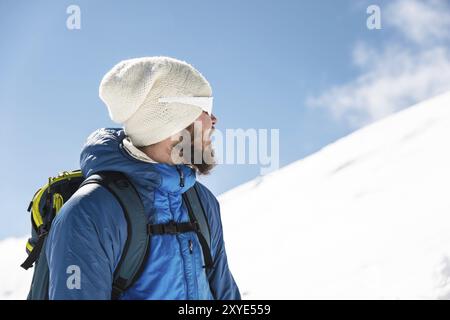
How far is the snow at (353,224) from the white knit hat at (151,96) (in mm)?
3516

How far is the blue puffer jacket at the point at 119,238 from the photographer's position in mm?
1864

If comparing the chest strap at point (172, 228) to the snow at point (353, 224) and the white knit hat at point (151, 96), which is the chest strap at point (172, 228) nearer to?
the white knit hat at point (151, 96)

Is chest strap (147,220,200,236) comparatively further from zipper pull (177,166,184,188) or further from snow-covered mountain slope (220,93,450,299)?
snow-covered mountain slope (220,93,450,299)

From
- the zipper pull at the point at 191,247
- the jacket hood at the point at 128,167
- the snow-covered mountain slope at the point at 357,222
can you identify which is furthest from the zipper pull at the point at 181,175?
the snow-covered mountain slope at the point at 357,222

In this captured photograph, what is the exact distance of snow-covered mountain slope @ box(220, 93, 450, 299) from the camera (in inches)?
242

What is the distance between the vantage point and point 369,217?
28.0ft

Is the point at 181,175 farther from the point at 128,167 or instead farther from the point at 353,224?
the point at 353,224

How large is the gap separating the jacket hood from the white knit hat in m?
0.11

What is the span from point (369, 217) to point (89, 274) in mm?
7205

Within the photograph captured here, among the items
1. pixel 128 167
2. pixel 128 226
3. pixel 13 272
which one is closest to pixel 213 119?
pixel 128 167

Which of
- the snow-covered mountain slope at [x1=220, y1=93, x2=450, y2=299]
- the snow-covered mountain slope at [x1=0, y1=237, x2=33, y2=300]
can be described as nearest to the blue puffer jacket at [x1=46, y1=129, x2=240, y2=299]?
the snow-covered mountain slope at [x1=220, y1=93, x2=450, y2=299]

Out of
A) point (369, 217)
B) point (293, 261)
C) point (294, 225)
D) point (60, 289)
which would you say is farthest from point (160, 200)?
point (294, 225)
